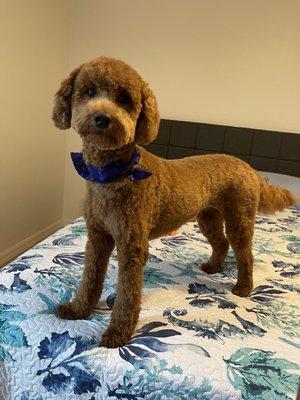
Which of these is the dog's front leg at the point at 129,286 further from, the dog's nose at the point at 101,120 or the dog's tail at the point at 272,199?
the dog's tail at the point at 272,199

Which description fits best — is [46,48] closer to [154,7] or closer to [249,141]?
[154,7]

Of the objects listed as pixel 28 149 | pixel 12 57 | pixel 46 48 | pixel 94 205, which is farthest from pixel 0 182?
pixel 94 205

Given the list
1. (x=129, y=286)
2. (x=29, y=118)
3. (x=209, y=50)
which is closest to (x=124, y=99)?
(x=129, y=286)

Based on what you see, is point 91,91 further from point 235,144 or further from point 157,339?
point 235,144

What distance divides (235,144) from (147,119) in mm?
Answer: 2000

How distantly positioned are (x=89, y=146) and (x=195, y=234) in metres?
1.14

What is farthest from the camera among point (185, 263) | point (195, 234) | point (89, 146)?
point (195, 234)

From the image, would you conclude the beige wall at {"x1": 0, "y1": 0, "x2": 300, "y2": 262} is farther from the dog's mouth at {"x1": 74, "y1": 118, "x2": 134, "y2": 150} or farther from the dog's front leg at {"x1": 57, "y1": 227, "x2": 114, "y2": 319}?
the dog's mouth at {"x1": 74, "y1": 118, "x2": 134, "y2": 150}

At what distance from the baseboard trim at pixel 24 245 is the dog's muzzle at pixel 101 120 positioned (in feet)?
7.00

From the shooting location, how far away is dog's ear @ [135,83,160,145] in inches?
42.6

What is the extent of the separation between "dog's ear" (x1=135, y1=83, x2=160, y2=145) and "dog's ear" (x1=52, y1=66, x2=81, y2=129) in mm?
195

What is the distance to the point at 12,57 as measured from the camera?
2568 mm

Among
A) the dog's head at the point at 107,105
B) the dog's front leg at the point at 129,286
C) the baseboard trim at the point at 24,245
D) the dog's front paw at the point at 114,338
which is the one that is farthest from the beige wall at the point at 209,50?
the dog's front paw at the point at 114,338

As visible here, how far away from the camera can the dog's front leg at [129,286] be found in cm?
111
